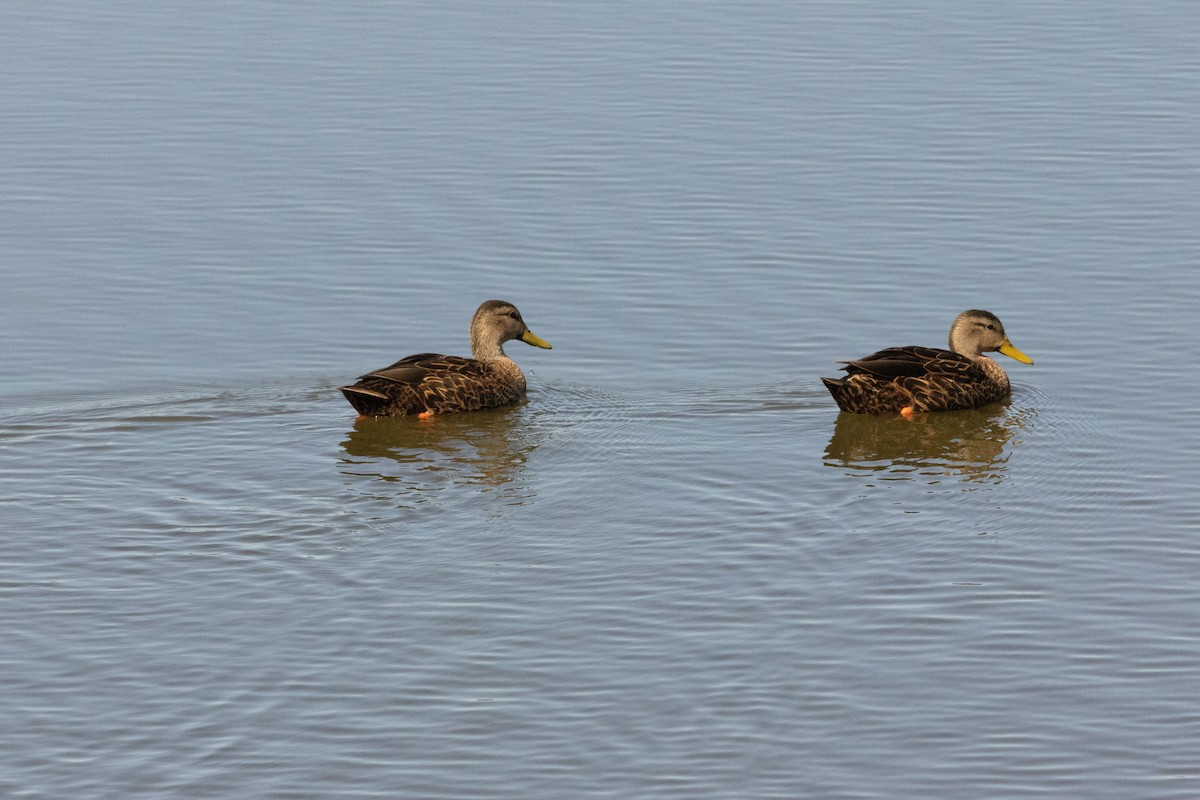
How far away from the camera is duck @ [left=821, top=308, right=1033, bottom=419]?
49.6 feet

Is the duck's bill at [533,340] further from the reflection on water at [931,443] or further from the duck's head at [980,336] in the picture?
the duck's head at [980,336]

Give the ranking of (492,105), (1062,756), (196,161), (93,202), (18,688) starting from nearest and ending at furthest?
(1062,756), (18,688), (93,202), (196,161), (492,105)

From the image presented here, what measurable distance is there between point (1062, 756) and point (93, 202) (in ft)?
47.4

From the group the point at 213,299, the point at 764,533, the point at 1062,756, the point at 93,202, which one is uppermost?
the point at 93,202

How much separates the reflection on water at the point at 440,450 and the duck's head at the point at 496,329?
819mm

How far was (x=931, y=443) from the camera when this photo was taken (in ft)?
48.4

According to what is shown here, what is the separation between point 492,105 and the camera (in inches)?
981

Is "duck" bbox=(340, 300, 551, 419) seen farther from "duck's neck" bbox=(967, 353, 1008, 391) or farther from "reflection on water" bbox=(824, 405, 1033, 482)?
"duck's neck" bbox=(967, 353, 1008, 391)

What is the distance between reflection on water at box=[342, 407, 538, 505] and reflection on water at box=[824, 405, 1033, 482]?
87.6 inches

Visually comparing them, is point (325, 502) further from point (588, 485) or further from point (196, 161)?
point (196, 161)

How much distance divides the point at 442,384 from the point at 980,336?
13.9ft

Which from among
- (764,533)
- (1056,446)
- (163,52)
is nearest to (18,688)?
(764,533)

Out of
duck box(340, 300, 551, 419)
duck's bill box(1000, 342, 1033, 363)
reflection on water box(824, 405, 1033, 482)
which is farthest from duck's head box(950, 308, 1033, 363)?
duck box(340, 300, 551, 419)

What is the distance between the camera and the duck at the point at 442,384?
1502cm
